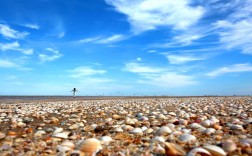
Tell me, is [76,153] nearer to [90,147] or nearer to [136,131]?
[90,147]

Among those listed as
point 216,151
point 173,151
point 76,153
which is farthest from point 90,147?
point 216,151

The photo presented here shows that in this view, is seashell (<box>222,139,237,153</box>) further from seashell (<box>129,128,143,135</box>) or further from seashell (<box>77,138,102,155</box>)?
seashell (<box>129,128,143,135</box>)

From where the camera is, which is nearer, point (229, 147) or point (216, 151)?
point (216, 151)

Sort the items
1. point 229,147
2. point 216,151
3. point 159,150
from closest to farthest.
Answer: point 216,151 → point 229,147 → point 159,150

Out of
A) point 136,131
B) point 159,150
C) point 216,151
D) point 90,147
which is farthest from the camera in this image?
point 136,131

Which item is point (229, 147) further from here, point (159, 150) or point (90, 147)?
point (90, 147)

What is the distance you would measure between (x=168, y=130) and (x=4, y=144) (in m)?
2.40

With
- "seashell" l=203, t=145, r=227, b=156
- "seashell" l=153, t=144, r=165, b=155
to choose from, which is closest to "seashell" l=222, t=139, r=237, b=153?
"seashell" l=203, t=145, r=227, b=156

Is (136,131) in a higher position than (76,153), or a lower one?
higher

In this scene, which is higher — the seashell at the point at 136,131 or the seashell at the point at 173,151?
the seashell at the point at 136,131

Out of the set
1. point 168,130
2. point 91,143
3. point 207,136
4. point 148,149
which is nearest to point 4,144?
point 91,143

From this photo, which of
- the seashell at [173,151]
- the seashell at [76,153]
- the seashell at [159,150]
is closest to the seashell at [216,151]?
the seashell at [173,151]

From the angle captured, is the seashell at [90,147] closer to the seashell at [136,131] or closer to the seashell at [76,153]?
the seashell at [76,153]

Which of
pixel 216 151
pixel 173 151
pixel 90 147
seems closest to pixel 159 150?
pixel 173 151
